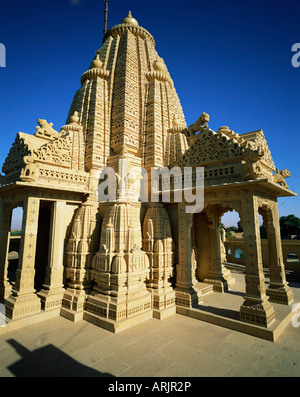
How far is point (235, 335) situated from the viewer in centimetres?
671

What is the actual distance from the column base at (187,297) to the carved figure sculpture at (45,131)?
9.14 m

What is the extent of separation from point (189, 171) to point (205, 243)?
4.79 metres

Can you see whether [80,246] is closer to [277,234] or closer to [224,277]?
[224,277]

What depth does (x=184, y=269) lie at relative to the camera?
29.5ft

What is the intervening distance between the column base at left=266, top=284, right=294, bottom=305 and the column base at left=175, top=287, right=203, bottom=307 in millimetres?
3340

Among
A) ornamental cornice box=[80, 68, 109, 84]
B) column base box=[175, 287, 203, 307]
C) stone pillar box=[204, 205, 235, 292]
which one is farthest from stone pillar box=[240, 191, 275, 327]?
ornamental cornice box=[80, 68, 109, 84]

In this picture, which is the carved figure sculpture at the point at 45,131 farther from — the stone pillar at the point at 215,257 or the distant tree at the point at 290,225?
the distant tree at the point at 290,225

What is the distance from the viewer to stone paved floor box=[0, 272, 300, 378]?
502cm

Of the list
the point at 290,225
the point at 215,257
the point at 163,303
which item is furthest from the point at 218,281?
the point at 290,225

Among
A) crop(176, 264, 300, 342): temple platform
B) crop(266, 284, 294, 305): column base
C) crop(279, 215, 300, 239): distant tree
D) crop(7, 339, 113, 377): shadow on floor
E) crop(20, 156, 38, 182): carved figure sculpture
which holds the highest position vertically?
crop(20, 156, 38, 182): carved figure sculpture

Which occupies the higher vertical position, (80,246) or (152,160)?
(152,160)

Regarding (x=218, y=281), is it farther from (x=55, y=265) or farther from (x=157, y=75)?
(x=157, y=75)

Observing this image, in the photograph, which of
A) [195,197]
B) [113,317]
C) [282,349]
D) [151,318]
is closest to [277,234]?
[195,197]

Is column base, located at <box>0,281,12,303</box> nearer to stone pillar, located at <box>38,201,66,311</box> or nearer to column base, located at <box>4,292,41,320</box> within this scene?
column base, located at <box>4,292,41,320</box>
